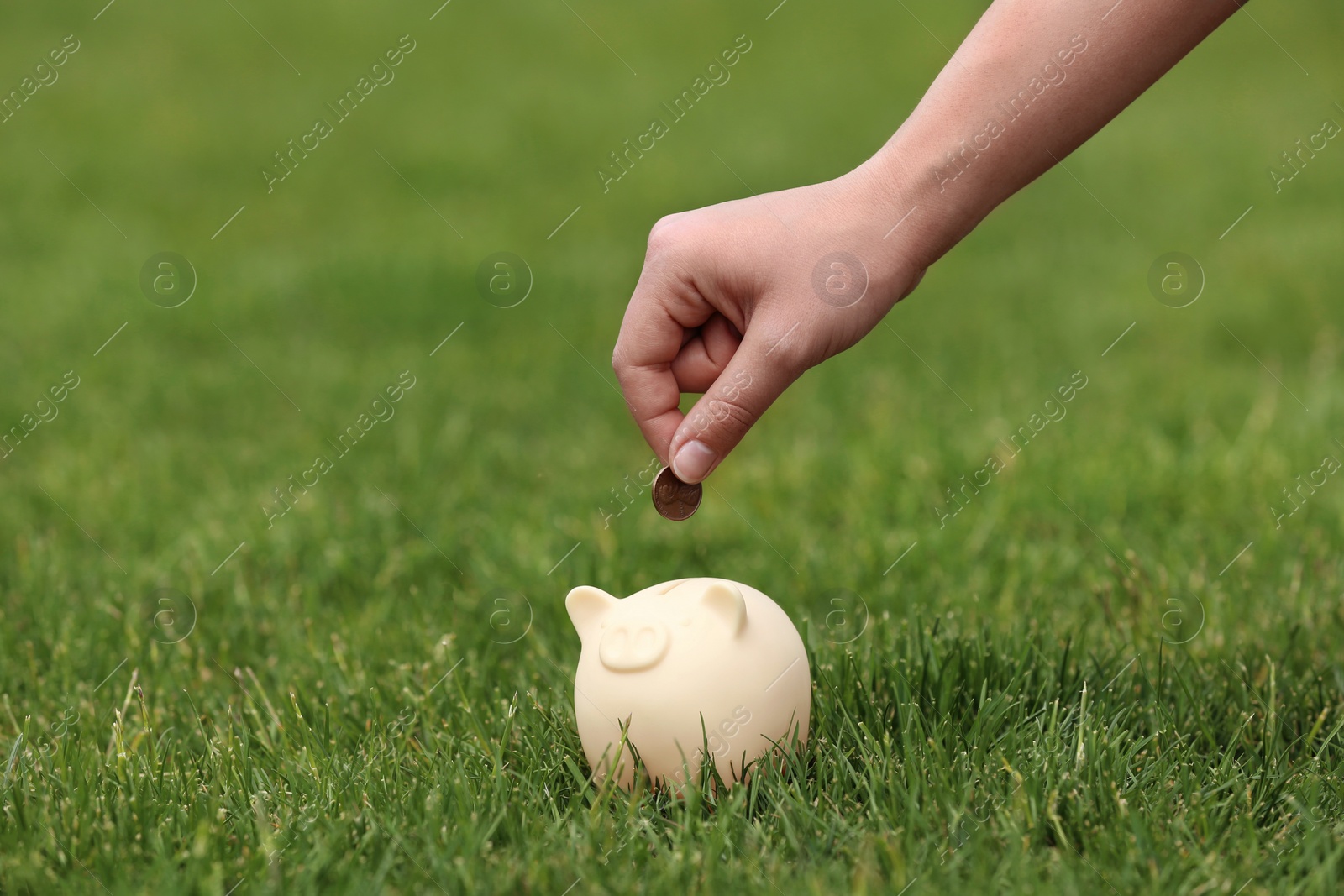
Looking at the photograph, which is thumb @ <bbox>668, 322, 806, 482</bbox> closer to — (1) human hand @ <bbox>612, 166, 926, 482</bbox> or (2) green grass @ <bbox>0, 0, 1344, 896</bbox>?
(1) human hand @ <bbox>612, 166, 926, 482</bbox>

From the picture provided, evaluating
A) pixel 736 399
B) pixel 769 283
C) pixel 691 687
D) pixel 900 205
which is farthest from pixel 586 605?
pixel 900 205

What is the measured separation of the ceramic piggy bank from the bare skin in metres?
0.31

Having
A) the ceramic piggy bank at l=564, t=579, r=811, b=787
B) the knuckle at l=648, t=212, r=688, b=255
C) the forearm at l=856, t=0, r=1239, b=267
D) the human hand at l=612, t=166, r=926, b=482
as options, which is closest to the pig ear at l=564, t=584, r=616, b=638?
the ceramic piggy bank at l=564, t=579, r=811, b=787

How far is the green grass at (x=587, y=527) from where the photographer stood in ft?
7.06

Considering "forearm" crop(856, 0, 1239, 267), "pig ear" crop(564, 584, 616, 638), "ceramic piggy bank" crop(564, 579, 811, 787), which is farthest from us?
"pig ear" crop(564, 584, 616, 638)

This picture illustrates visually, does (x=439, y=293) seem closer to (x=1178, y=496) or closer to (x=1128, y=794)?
(x=1178, y=496)

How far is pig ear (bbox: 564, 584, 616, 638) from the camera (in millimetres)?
2480

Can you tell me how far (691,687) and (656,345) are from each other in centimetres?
67

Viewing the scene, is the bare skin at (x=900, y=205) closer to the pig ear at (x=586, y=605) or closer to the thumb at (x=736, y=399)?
the thumb at (x=736, y=399)

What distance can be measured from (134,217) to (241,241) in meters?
0.82

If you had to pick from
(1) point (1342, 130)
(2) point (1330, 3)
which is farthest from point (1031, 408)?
(2) point (1330, 3)

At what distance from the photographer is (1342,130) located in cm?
921

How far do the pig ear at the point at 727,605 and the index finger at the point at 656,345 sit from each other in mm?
328

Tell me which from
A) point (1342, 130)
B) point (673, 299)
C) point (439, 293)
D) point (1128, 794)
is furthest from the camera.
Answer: point (1342, 130)
